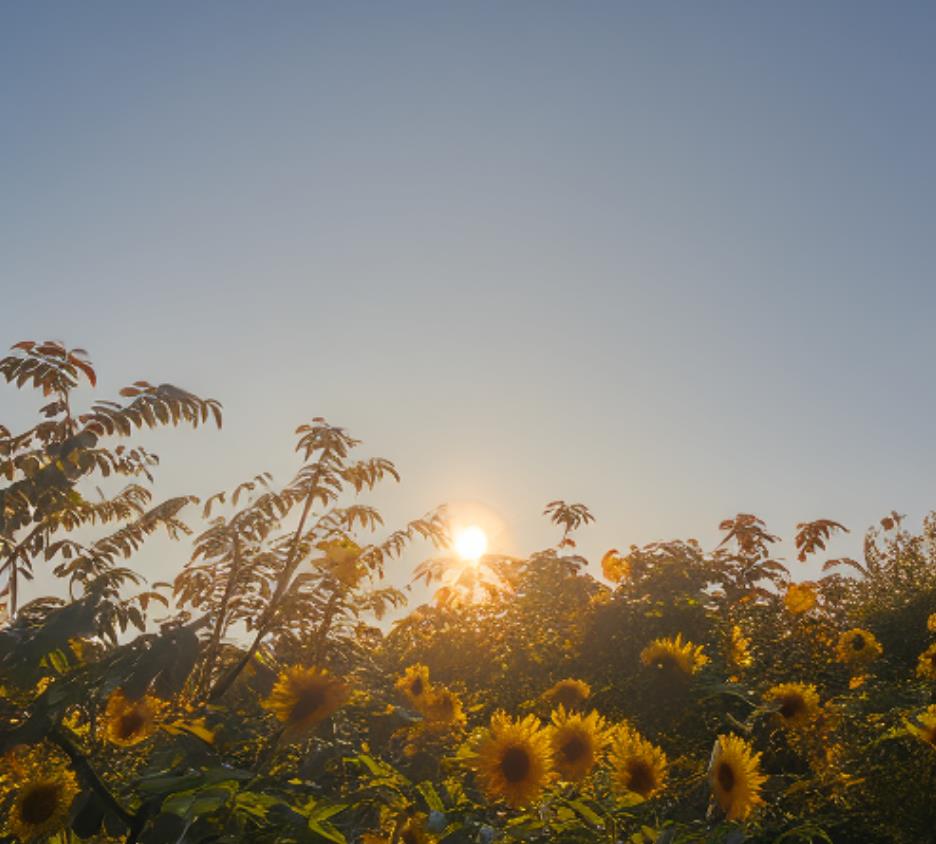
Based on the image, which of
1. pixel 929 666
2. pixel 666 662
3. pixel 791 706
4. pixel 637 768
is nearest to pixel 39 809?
pixel 637 768

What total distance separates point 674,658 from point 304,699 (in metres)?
1.79

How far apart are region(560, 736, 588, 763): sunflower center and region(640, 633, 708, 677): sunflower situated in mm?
1115

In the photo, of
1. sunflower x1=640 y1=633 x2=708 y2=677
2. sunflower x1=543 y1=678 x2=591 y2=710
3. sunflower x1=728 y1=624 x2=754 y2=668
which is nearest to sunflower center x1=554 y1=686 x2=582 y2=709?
sunflower x1=543 y1=678 x2=591 y2=710

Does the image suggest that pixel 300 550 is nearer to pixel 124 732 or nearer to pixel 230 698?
pixel 230 698

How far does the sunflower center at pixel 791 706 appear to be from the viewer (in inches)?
105

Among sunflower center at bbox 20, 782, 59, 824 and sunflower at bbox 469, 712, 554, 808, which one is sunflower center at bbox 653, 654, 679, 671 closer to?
sunflower at bbox 469, 712, 554, 808

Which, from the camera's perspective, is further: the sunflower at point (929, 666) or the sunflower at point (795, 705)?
the sunflower at point (929, 666)

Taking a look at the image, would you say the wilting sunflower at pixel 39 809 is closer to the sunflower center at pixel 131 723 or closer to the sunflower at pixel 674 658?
the sunflower center at pixel 131 723

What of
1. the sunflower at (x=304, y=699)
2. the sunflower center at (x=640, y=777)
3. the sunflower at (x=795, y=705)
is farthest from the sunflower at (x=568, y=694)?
the sunflower at (x=304, y=699)

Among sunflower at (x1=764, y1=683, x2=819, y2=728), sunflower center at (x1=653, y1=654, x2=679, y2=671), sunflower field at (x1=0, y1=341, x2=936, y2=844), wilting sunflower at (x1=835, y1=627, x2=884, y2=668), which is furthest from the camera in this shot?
wilting sunflower at (x1=835, y1=627, x2=884, y2=668)

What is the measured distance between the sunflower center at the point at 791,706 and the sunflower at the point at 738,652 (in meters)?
0.60

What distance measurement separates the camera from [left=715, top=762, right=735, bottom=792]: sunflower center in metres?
1.87

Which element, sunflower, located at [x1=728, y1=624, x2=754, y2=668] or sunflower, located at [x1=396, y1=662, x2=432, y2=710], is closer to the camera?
sunflower, located at [x1=396, y1=662, x2=432, y2=710]

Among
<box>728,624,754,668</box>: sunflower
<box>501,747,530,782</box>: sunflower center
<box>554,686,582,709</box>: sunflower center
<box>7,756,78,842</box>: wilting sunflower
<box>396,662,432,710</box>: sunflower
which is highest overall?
<box>728,624,754,668</box>: sunflower
